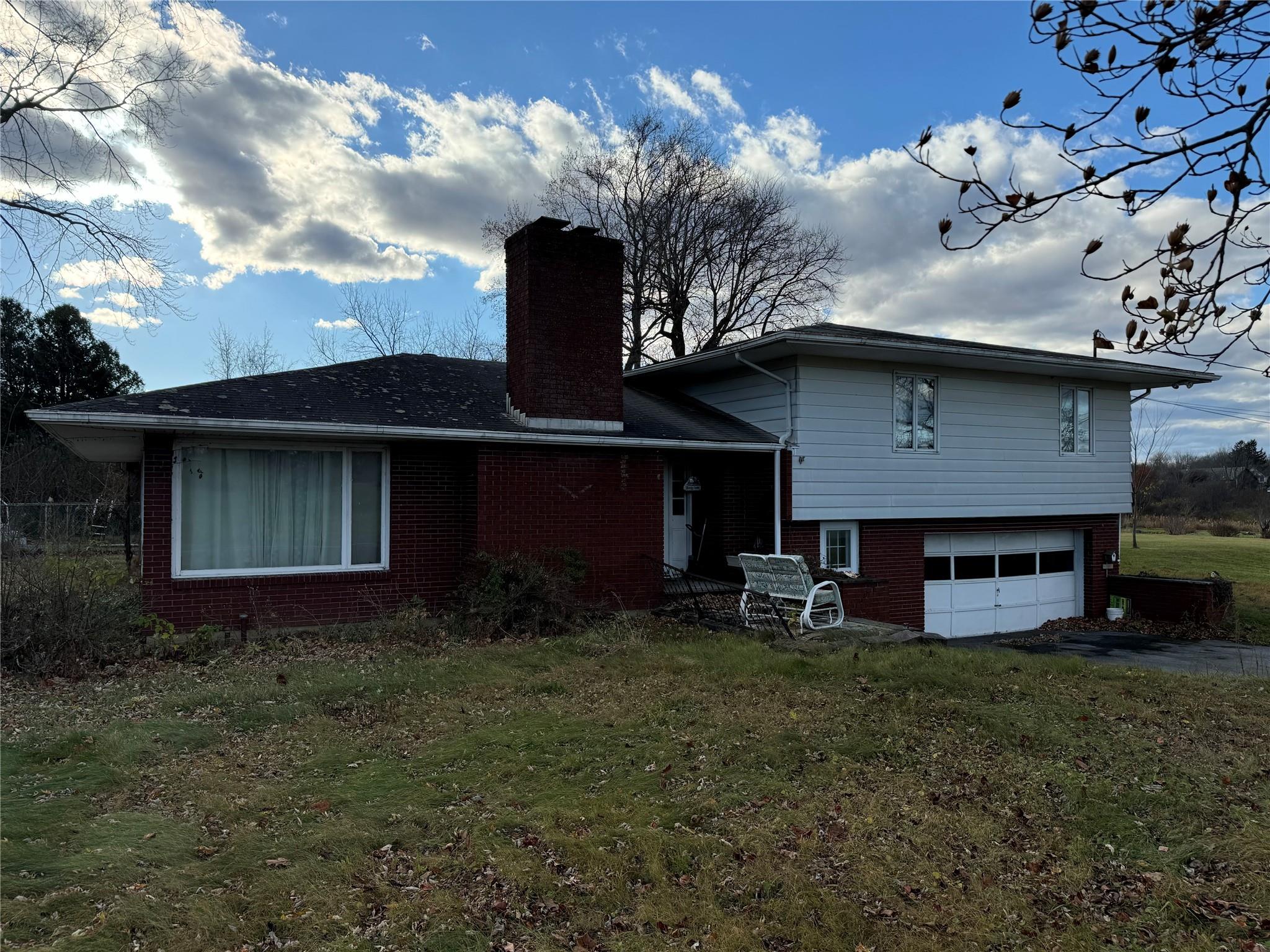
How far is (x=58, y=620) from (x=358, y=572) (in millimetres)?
3396

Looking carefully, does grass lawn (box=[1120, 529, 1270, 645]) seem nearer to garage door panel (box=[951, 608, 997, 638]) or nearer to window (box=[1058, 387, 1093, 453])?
garage door panel (box=[951, 608, 997, 638])

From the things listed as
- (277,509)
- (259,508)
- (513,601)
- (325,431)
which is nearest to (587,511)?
(513,601)

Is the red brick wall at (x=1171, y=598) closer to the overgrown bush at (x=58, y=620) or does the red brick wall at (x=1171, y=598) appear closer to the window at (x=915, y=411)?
the window at (x=915, y=411)

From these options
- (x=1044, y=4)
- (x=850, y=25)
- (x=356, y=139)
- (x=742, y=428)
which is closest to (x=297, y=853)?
(x=1044, y=4)

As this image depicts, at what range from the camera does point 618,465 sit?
12.2m

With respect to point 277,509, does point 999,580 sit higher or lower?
lower

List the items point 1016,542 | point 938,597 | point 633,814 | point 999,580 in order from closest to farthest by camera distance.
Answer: point 633,814, point 938,597, point 999,580, point 1016,542

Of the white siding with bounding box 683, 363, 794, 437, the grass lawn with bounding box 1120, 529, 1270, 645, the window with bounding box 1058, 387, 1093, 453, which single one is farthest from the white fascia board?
the grass lawn with bounding box 1120, 529, 1270, 645

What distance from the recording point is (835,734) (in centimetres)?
609

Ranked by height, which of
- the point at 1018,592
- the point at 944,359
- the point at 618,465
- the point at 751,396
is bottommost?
the point at 1018,592

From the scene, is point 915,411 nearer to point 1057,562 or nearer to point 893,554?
point 893,554

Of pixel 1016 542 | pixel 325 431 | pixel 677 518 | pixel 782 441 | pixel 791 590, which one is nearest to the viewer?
pixel 325 431

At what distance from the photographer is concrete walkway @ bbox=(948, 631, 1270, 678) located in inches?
442

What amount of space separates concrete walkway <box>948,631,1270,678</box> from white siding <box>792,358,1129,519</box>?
8.17ft
